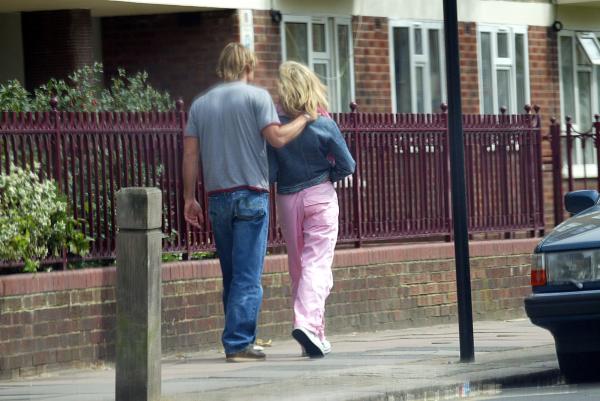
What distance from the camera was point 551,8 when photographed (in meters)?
22.4

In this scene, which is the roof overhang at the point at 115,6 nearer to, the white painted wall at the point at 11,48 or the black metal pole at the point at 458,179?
the white painted wall at the point at 11,48

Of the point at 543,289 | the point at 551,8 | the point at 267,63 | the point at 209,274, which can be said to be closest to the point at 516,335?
the point at 209,274

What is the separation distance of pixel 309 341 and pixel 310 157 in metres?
1.21

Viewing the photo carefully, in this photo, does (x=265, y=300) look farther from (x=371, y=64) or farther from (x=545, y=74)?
(x=545, y=74)

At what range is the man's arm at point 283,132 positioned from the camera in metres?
11.0

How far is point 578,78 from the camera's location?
76.0 ft

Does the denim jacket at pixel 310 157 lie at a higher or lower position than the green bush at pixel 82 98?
lower

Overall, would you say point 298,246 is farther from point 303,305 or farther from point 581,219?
point 581,219

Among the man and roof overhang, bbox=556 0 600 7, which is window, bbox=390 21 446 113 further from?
the man

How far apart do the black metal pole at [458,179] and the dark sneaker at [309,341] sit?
0.98m

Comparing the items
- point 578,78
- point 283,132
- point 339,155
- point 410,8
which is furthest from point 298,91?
point 578,78

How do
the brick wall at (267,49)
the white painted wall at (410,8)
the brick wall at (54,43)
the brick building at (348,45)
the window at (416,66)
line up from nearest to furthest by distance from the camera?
the brick wall at (54,43)
the brick building at (348,45)
the white painted wall at (410,8)
the brick wall at (267,49)
the window at (416,66)

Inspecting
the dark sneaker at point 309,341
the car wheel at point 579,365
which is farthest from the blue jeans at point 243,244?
the car wheel at point 579,365

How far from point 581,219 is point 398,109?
31.9 ft
